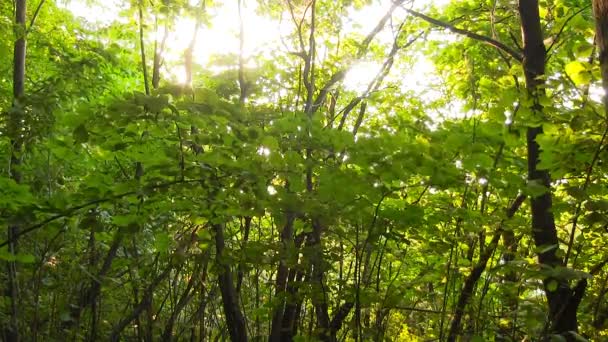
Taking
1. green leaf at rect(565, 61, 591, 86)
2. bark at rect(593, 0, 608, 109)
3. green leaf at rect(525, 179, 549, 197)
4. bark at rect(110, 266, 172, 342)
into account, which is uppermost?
bark at rect(593, 0, 608, 109)

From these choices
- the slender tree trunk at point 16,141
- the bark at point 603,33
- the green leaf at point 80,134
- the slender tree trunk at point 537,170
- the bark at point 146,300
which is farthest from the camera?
Result: the bark at point 146,300

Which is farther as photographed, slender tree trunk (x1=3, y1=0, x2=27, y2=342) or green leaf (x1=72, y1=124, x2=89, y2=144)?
slender tree trunk (x1=3, y1=0, x2=27, y2=342)

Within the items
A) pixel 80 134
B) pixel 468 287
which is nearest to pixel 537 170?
pixel 468 287

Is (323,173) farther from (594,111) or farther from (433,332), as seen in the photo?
(433,332)

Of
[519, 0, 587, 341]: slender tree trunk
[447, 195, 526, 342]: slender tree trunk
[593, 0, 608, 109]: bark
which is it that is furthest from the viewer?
[447, 195, 526, 342]: slender tree trunk

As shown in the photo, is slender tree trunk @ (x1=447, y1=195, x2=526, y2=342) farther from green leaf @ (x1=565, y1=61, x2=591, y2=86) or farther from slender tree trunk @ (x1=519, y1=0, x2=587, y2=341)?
green leaf @ (x1=565, y1=61, x2=591, y2=86)

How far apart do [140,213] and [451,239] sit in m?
1.76

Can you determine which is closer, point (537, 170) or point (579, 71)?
point (579, 71)

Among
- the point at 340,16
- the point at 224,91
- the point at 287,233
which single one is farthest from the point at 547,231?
the point at 340,16

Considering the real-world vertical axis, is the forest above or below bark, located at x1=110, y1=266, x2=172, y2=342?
above

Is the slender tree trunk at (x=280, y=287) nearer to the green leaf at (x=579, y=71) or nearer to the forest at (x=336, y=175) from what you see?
the forest at (x=336, y=175)

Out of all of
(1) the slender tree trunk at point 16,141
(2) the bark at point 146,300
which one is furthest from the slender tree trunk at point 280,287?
(1) the slender tree trunk at point 16,141

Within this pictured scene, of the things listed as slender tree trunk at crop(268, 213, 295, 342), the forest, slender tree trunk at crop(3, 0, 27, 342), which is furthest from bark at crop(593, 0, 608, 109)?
slender tree trunk at crop(3, 0, 27, 342)

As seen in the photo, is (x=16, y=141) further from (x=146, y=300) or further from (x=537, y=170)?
(x=537, y=170)
